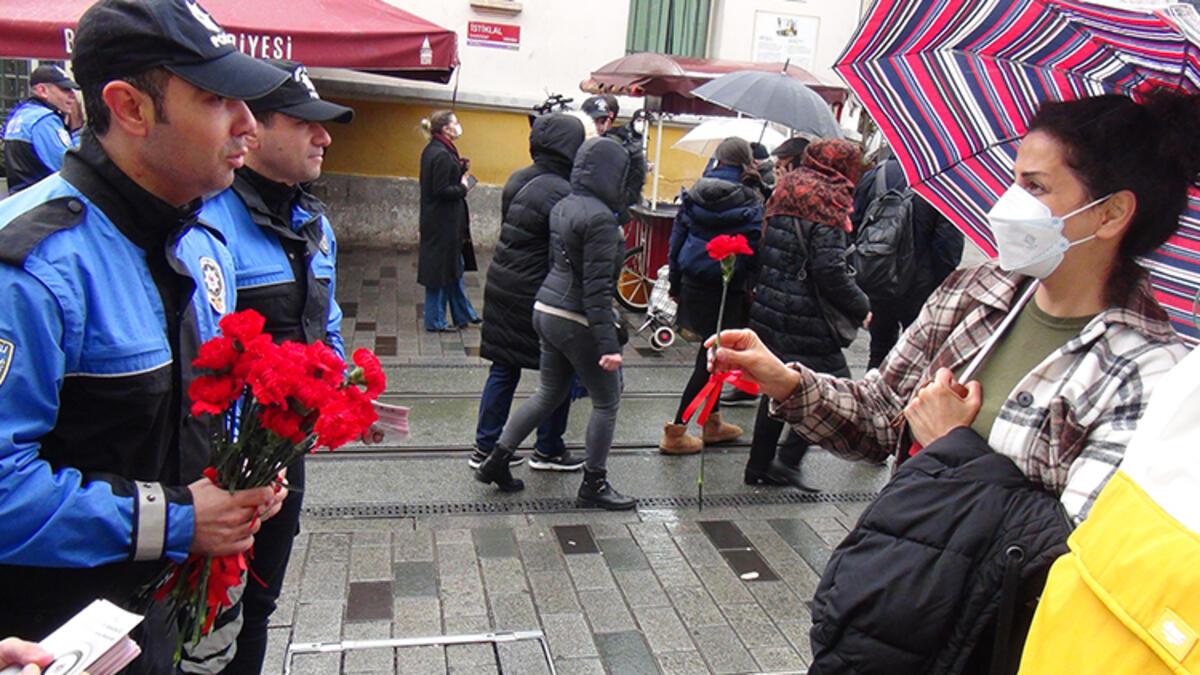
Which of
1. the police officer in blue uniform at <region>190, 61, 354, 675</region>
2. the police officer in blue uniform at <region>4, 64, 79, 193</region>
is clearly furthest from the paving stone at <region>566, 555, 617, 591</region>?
the police officer in blue uniform at <region>4, 64, 79, 193</region>

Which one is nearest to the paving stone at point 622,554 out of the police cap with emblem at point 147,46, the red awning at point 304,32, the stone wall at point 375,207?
the police cap with emblem at point 147,46

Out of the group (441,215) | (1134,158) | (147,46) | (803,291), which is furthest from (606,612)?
(441,215)

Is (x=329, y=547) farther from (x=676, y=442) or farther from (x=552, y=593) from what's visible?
(x=676, y=442)

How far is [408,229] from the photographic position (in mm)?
12320

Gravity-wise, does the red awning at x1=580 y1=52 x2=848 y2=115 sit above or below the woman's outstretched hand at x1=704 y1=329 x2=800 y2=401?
above

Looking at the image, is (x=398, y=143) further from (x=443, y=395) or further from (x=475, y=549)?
(x=475, y=549)

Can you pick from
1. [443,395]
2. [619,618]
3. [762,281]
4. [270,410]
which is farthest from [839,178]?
[270,410]

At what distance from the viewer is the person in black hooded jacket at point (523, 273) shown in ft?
16.4

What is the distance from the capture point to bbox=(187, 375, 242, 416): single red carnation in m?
1.77

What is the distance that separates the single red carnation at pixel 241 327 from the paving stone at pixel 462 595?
238 cm

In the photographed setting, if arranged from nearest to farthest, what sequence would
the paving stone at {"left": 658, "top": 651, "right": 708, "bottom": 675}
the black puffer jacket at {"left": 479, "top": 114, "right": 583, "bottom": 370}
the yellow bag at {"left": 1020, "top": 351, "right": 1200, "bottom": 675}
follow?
1. the yellow bag at {"left": 1020, "top": 351, "right": 1200, "bottom": 675}
2. the paving stone at {"left": 658, "top": 651, "right": 708, "bottom": 675}
3. the black puffer jacket at {"left": 479, "top": 114, "right": 583, "bottom": 370}

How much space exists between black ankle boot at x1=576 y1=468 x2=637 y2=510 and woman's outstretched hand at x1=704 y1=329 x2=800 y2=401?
2.68 metres

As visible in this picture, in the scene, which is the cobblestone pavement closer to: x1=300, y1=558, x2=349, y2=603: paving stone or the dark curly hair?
x1=300, y1=558, x2=349, y2=603: paving stone

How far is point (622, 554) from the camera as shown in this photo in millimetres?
4543
